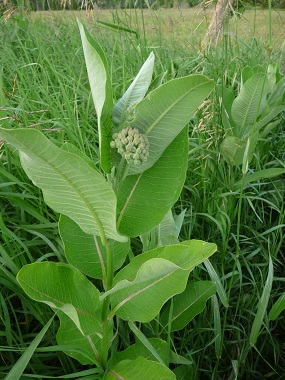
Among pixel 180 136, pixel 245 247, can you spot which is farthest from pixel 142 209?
pixel 245 247

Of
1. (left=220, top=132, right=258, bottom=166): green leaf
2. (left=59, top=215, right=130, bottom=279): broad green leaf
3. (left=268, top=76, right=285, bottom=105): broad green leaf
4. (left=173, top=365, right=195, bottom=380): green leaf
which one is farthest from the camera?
(left=268, top=76, right=285, bottom=105): broad green leaf

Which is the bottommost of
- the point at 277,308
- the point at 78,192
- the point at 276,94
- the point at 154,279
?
the point at 277,308

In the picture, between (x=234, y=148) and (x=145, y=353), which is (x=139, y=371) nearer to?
(x=145, y=353)

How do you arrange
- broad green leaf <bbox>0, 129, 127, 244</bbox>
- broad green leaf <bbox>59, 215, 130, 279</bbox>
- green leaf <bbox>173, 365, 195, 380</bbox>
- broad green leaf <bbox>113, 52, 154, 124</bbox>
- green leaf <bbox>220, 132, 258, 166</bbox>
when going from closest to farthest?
broad green leaf <bbox>0, 129, 127, 244</bbox> < broad green leaf <bbox>113, 52, 154, 124</bbox> < broad green leaf <bbox>59, 215, 130, 279</bbox> < green leaf <bbox>173, 365, 195, 380</bbox> < green leaf <bbox>220, 132, 258, 166</bbox>

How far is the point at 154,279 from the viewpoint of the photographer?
3.25 ft

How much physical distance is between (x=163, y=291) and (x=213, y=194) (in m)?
0.74

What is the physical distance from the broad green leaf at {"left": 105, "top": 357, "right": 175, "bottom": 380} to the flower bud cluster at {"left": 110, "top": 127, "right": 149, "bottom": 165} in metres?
0.47

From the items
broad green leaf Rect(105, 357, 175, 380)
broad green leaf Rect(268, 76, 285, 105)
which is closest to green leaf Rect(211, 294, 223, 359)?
broad green leaf Rect(105, 357, 175, 380)

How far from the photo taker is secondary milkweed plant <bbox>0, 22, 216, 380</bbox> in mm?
786

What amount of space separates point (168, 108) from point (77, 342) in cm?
63

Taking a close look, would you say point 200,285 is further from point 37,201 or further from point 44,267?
point 37,201

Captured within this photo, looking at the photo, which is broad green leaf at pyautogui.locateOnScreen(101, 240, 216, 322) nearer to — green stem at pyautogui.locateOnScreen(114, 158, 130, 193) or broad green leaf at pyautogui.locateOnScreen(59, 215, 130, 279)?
broad green leaf at pyautogui.locateOnScreen(59, 215, 130, 279)

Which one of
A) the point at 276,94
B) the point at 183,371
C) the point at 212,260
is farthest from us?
the point at 276,94

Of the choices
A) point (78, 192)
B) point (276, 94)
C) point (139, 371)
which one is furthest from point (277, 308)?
point (276, 94)
